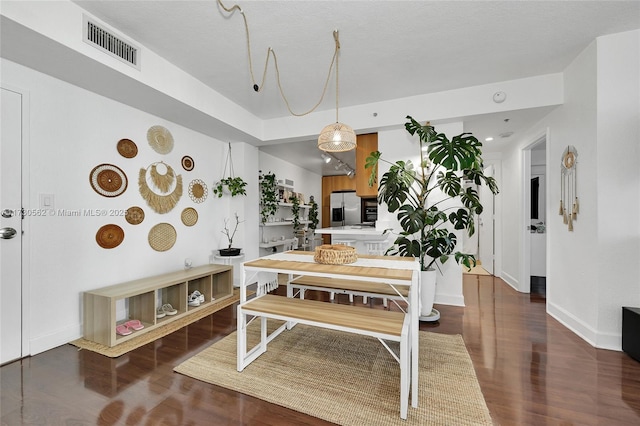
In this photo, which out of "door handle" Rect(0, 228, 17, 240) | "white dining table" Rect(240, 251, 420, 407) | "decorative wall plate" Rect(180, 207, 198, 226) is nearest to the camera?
"white dining table" Rect(240, 251, 420, 407)

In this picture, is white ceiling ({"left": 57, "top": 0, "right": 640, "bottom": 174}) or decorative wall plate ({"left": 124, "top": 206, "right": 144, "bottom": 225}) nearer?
white ceiling ({"left": 57, "top": 0, "right": 640, "bottom": 174})

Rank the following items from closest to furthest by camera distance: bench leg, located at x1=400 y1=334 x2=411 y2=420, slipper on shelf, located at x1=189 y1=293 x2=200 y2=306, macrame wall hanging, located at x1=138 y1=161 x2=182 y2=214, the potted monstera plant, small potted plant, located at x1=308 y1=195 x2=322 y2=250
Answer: bench leg, located at x1=400 y1=334 x2=411 y2=420 → the potted monstera plant → macrame wall hanging, located at x1=138 y1=161 x2=182 y2=214 → slipper on shelf, located at x1=189 y1=293 x2=200 y2=306 → small potted plant, located at x1=308 y1=195 x2=322 y2=250

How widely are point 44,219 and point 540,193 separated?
723cm

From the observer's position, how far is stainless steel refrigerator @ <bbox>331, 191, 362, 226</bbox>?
7.34 metres

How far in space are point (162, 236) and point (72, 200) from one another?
3.12ft

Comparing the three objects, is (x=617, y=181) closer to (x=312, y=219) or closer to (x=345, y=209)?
(x=345, y=209)

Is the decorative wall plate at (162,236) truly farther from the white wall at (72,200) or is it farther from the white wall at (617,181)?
the white wall at (617,181)

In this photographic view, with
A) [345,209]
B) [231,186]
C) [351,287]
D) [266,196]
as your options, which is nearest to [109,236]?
[231,186]

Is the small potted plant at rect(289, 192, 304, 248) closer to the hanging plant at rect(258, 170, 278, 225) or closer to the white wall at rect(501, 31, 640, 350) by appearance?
the hanging plant at rect(258, 170, 278, 225)

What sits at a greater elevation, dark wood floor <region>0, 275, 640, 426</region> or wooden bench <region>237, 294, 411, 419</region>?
wooden bench <region>237, 294, 411, 419</region>

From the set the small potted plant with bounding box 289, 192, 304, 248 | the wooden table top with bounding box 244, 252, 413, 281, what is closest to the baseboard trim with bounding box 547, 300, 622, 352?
the wooden table top with bounding box 244, 252, 413, 281

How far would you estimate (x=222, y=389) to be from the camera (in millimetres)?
1751

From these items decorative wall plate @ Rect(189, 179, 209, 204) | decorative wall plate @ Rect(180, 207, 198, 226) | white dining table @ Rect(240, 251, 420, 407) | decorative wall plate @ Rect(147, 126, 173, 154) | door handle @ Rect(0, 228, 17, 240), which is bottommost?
white dining table @ Rect(240, 251, 420, 407)

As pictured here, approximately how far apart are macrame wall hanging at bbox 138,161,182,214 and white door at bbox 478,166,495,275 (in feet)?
17.4
